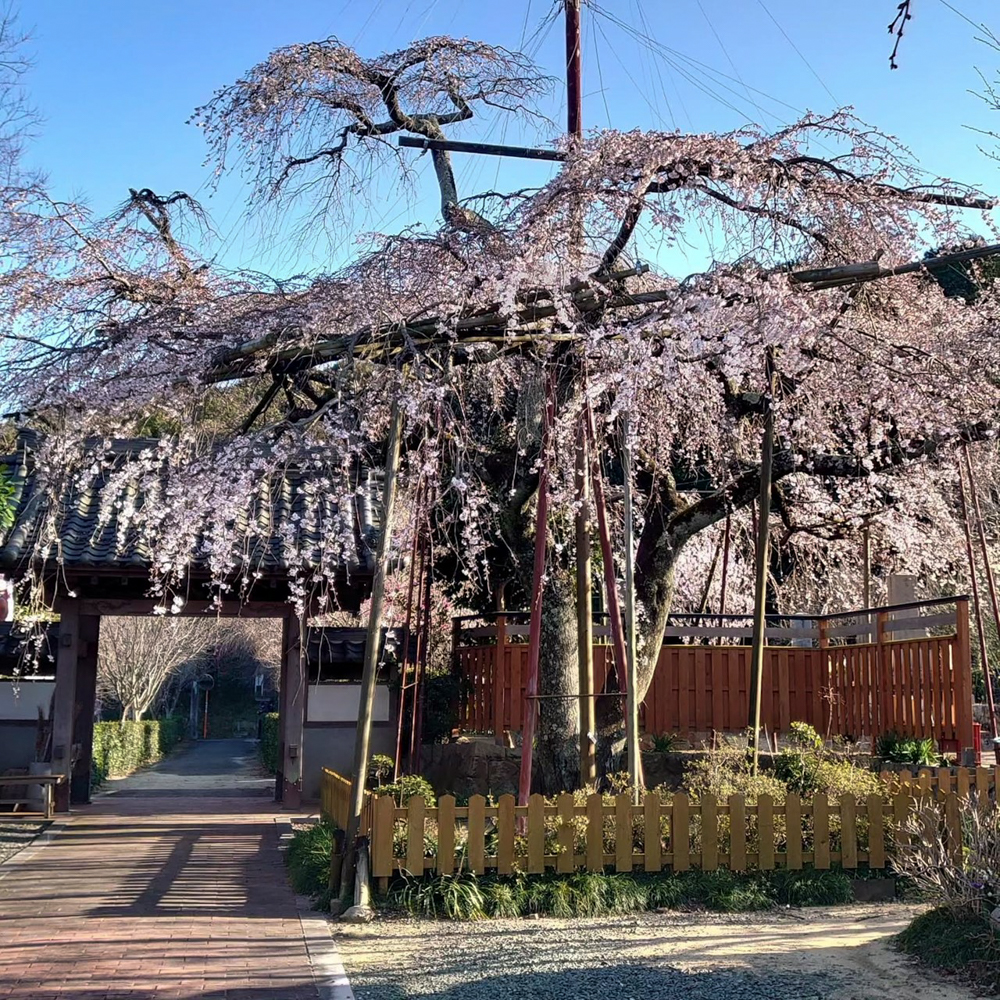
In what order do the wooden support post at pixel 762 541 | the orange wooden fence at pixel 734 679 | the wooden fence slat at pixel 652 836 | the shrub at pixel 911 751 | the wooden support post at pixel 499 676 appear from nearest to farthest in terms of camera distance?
the wooden fence slat at pixel 652 836, the wooden support post at pixel 762 541, the shrub at pixel 911 751, the orange wooden fence at pixel 734 679, the wooden support post at pixel 499 676

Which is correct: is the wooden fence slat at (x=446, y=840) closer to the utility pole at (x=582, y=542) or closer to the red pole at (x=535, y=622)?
the red pole at (x=535, y=622)

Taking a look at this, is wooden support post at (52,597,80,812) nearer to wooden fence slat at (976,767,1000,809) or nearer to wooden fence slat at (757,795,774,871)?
wooden fence slat at (757,795,774,871)

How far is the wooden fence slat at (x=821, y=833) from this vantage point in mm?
7703

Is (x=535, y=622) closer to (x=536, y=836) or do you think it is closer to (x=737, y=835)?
(x=536, y=836)

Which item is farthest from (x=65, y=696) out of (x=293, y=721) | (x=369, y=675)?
(x=369, y=675)

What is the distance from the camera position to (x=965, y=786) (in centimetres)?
806

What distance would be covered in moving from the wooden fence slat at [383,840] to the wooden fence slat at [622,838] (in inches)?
62.8

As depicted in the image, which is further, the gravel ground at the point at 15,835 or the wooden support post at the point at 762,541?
the gravel ground at the point at 15,835

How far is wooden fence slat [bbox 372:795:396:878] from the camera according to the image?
23.4 ft

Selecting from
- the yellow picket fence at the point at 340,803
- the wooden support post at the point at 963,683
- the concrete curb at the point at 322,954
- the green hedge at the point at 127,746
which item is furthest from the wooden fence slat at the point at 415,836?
the green hedge at the point at 127,746

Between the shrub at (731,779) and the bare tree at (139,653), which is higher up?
the bare tree at (139,653)

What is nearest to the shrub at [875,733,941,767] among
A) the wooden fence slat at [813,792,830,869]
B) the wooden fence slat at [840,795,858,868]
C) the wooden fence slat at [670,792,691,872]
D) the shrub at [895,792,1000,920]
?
the wooden fence slat at [840,795,858,868]

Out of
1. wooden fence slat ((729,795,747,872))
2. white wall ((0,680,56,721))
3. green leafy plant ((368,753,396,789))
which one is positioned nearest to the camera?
wooden fence slat ((729,795,747,872))

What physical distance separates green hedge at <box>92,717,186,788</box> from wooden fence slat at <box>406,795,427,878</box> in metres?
13.8
